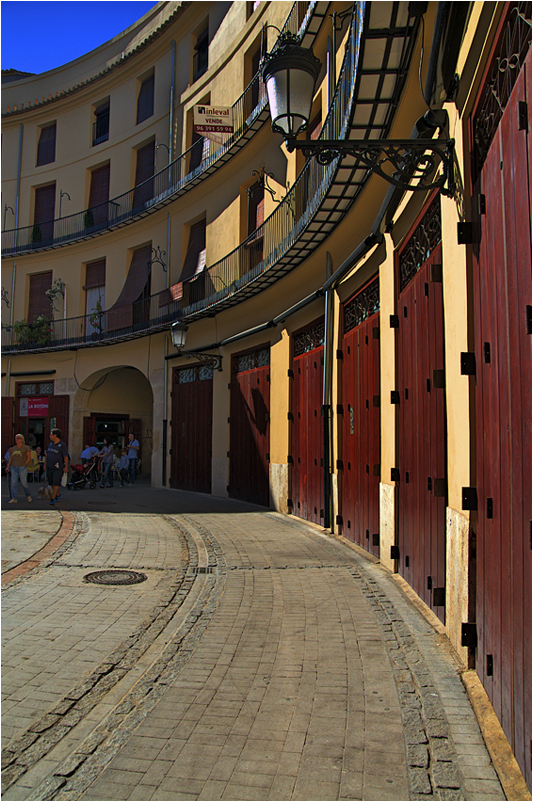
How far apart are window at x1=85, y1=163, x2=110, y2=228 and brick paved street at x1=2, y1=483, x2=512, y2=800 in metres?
18.1

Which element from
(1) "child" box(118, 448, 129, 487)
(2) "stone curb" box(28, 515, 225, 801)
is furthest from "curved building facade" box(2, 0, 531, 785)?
(2) "stone curb" box(28, 515, 225, 801)

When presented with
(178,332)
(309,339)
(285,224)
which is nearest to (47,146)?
(178,332)

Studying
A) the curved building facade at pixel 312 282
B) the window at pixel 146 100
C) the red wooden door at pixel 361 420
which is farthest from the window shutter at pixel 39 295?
the red wooden door at pixel 361 420

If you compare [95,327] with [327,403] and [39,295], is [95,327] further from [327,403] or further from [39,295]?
[327,403]

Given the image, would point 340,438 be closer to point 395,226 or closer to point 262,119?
point 395,226


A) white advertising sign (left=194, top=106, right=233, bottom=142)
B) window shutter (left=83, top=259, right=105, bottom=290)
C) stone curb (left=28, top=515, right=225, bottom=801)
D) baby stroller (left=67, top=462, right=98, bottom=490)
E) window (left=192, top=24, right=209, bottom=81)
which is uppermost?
window (left=192, top=24, right=209, bottom=81)

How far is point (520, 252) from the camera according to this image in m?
2.94

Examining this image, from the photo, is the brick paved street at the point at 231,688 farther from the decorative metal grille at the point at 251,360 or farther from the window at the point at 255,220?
the window at the point at 255,220

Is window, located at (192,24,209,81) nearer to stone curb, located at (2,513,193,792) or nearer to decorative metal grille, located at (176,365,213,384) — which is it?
decorative metal grille, located at (176,365,213,384)

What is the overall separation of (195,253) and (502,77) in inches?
598

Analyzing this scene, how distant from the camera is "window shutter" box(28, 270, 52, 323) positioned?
24.2m

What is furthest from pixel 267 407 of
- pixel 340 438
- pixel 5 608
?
pixel 5 608

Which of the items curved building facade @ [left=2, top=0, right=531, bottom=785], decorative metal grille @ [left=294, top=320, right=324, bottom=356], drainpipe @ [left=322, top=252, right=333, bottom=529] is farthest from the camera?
decorative metal grille @ [left=294, top=320, right=324, bottom=356]

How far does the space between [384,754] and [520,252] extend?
8.55 feet
